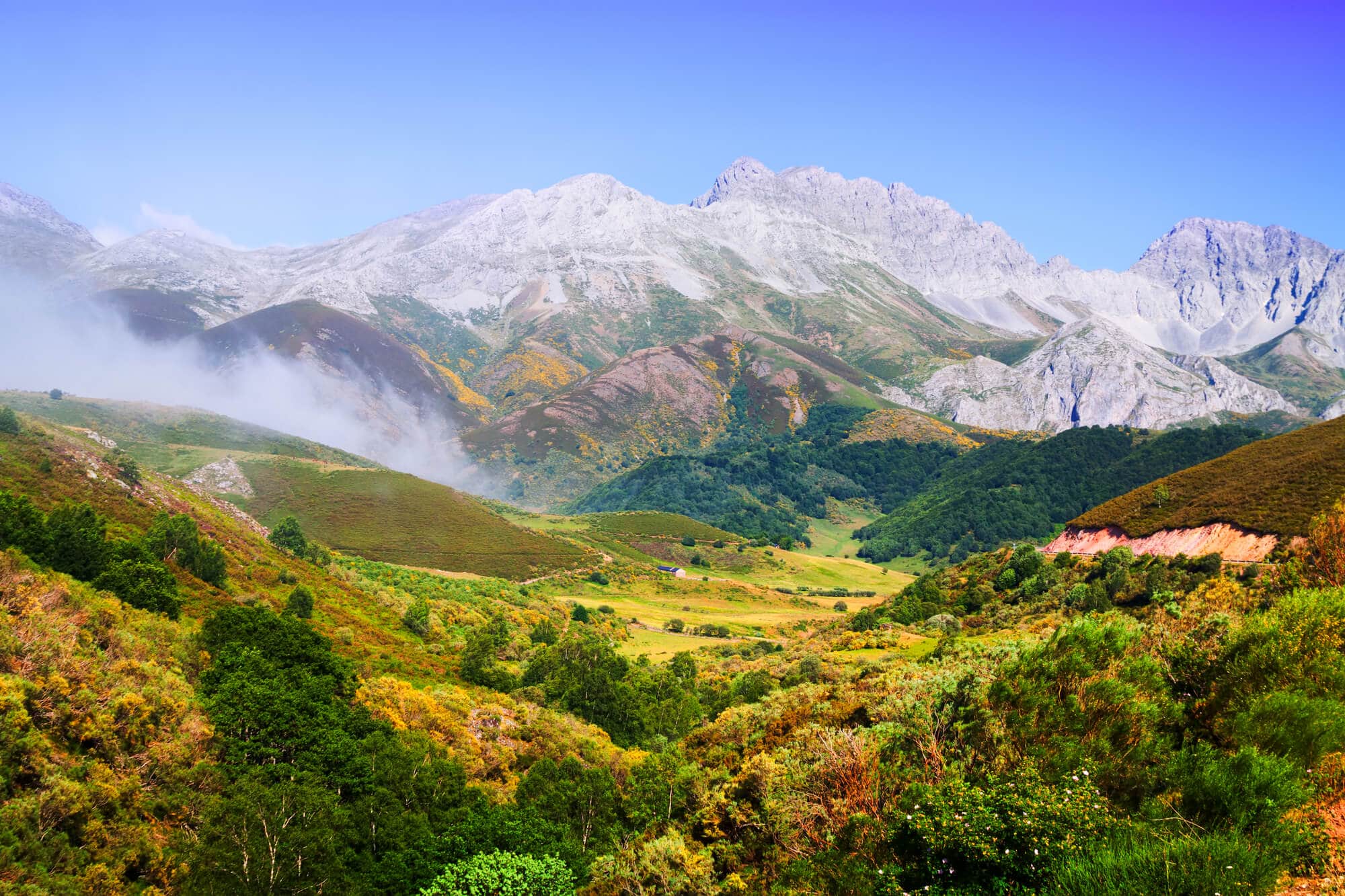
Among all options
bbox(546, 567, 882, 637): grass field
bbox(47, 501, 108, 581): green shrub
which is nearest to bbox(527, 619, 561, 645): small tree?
bbox(546, 567, 882, 637): grass field

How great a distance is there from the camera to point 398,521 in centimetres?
14950

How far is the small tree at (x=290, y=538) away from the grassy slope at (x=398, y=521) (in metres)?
41.9

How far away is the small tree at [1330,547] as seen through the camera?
78.9 feet

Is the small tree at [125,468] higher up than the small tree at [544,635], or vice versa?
the small tree at [125,468]

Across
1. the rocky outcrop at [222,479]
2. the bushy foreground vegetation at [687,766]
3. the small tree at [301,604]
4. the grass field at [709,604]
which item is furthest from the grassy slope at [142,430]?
the bushy foreground vegetation at [687,766]

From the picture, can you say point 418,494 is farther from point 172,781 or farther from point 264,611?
point 172,781

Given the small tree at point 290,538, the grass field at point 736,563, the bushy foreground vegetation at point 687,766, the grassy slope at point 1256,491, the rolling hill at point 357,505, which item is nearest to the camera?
the bushy foreground vegetation at point 687,766

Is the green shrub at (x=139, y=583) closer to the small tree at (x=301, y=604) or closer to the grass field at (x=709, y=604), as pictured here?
the small tree at (x=301, y=604)

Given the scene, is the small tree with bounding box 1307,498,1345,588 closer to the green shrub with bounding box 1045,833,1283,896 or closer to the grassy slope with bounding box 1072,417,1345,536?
the green shrub with bounding box 1045,833,1283,896

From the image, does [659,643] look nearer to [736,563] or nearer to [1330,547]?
[1330,547]

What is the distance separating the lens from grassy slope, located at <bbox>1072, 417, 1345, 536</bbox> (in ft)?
187

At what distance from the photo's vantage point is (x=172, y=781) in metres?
27.3

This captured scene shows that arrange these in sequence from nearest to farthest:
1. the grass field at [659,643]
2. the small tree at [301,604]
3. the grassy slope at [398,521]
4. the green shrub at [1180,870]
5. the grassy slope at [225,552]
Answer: the green shrub at [1180,870], the grassy slope at [225,552], the small tree at [301,604], the grass field at [659,643], the grassy slope at [398,521]

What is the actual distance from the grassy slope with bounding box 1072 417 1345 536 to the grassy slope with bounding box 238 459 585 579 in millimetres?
102103
